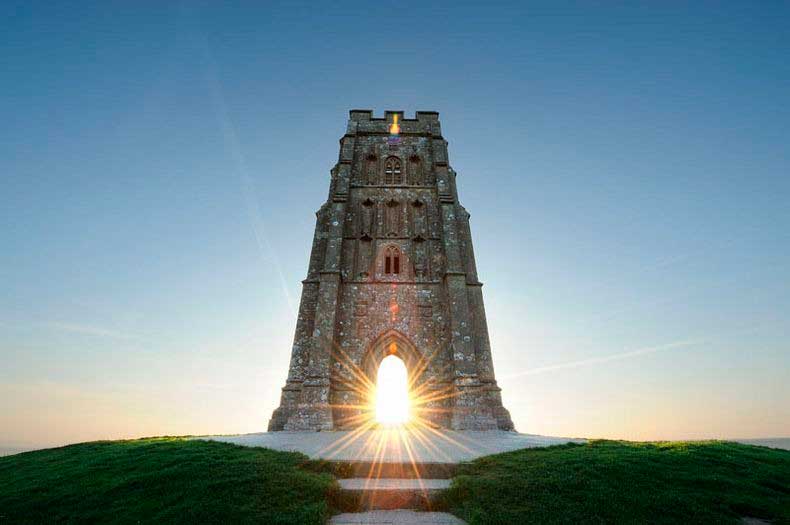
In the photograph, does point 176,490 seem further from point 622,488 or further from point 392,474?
point 622,488

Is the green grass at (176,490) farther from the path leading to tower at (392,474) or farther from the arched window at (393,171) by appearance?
the arched window at (393,171)

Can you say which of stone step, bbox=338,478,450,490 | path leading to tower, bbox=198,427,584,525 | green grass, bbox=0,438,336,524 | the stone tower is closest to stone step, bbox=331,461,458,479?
path leading to tower, bbox=198,427,584,525

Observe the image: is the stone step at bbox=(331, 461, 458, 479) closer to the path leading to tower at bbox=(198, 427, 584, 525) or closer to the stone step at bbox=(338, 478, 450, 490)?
the path leading to tower at bbox=(198, 427, 584, 525)

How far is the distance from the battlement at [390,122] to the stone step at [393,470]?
71.1 ft

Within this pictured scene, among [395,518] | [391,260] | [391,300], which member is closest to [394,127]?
[391,260]

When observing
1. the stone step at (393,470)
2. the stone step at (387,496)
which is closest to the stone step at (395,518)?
the stone step at (387,496)

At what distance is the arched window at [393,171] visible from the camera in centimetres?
2464

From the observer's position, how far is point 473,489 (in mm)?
7242

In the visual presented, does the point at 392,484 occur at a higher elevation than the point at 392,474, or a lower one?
lower

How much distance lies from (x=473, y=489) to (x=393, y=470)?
1928 millimetres

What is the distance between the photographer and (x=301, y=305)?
2027cm

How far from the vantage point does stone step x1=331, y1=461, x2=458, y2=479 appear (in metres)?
8.39

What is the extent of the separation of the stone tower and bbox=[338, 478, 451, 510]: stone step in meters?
9.26

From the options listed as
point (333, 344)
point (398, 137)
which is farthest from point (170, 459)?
point (398, 137)
